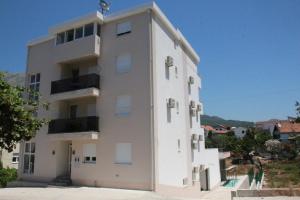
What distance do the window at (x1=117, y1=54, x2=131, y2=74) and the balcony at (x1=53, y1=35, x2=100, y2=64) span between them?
1851 millimetres

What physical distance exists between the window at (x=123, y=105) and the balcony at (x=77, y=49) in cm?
398

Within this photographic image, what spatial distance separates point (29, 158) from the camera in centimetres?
2342

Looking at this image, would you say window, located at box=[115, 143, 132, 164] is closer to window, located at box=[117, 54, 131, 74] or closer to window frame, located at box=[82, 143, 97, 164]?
window frame, located at box=[82, 143, 97, 164]

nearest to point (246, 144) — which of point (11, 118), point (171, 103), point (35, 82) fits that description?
point (171, 103)

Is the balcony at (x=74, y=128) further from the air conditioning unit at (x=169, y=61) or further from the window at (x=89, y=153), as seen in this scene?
the air conditioning unit at (x=169, y=61)

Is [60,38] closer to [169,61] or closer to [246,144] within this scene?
[169,61]

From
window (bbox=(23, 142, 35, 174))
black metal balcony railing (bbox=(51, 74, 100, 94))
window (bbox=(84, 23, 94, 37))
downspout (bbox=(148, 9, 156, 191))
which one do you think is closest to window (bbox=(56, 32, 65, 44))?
window (bbox=(84, 23, 94, 37))

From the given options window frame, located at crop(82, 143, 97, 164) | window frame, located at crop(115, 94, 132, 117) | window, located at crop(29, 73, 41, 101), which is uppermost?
window, located at crop(29, 73, 41, 101)

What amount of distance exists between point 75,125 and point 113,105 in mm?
3481

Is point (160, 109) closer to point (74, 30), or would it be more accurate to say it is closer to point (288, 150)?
point (74, 30)

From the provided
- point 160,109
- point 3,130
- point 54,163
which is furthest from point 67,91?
point 3,130

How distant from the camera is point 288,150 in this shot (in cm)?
5900

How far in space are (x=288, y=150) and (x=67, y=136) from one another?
53273 mm

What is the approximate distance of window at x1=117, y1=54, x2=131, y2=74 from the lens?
19.7 m
